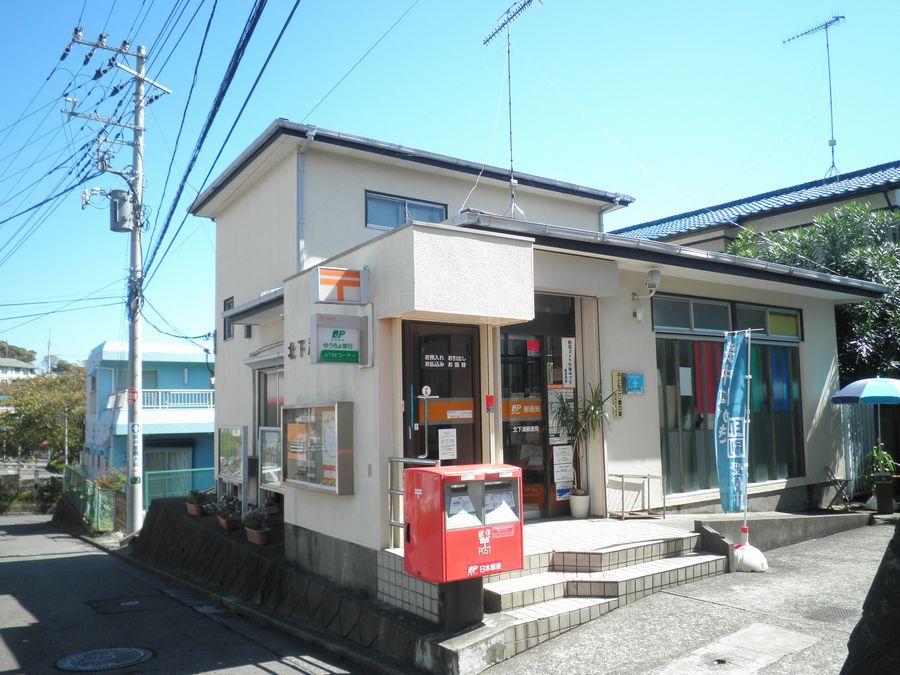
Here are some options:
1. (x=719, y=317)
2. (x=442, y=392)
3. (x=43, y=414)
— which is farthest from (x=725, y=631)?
(x=43, y=414)

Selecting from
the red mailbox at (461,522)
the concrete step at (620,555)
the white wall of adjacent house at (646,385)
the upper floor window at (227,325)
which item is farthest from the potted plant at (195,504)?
the concrete step at (620,555)

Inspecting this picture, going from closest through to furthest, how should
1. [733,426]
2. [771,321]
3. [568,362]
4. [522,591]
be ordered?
[522,591], [733,426], [568,362], [771,321]

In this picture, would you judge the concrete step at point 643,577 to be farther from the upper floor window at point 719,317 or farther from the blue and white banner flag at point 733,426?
the upper floor window at point 719,317

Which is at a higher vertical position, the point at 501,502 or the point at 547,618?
the point at 501,502

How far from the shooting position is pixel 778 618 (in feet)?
21.1

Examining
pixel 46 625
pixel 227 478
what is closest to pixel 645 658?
pixel 46 625

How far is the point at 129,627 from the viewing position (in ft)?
29.7

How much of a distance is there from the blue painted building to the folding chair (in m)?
20.7

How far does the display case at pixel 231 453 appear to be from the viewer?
41.3 ft

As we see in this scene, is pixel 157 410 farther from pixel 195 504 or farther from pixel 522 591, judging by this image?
pixel 522 591

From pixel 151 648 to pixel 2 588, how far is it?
581 centimetres

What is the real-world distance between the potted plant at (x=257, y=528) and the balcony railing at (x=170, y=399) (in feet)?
56.0

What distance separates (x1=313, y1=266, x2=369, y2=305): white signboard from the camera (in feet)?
24.0

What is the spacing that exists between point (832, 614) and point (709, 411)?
493cm
